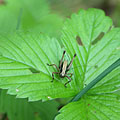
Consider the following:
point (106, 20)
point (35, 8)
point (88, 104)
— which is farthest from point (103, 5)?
point (88, 104)

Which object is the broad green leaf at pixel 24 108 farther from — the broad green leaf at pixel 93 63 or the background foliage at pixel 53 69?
the broad green leaf at pixel 93 63

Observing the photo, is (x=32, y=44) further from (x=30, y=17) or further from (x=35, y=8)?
(x=35, y=8)

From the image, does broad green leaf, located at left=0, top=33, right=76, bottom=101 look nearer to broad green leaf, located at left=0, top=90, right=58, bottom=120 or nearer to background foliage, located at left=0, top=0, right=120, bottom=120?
background foliage, located at left=0, top=0, right=120, bottom=120

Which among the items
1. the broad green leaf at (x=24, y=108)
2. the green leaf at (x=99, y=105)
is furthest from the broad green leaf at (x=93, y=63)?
the broad green leaf at (x=24, y=108)

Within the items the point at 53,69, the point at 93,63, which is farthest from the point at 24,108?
the point at 93,63

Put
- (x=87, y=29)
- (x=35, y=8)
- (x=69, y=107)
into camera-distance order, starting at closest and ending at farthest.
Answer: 1. (x=69, y=107)
2. (x=87, y=29)
3. (x=35, y=8)

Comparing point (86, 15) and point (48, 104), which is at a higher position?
point (86, 15)
